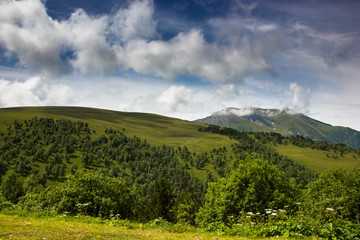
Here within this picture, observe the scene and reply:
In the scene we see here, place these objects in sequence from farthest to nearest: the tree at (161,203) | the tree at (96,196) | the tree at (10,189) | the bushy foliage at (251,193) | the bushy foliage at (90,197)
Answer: the tree at (10,189) → the tree at (161,203) → the bushy foliage at (251,193) → the tree at (96,196) → the bushy foliage at (90,197)

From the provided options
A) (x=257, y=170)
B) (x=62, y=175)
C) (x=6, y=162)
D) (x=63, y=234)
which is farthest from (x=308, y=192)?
(x=6, y=162)

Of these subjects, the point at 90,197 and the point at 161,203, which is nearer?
the point at 90,197

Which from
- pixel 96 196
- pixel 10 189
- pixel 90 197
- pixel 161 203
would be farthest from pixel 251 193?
pixel 10 189

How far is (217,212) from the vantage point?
35594 mm

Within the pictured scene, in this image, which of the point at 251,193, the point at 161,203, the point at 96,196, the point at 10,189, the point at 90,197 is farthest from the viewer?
the point at 10,189

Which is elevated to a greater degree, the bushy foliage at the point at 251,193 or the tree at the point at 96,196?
the bushy foliage at the point at 251,193

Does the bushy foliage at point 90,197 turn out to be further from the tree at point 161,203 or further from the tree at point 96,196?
the tree at point 161,203

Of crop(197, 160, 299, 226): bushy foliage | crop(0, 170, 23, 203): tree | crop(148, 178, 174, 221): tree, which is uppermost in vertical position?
crop(197, 160, 299, 226): bushy foliage

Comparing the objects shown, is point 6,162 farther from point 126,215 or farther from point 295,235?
point 295,235

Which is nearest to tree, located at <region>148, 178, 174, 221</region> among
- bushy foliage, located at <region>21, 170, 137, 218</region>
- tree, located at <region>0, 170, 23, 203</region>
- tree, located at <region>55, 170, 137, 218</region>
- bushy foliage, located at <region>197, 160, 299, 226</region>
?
tree, located at <region>55, 170, 137, 218</region>

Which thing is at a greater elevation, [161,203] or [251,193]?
[251,193]

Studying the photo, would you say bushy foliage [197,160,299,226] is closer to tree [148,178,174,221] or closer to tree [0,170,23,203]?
tree [148,178,174,221]

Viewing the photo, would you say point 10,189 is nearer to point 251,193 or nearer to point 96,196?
point 96,196

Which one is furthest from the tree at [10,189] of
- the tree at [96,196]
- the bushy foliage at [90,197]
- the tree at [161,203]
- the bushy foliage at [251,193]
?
the bushy foliage at [251,193]
